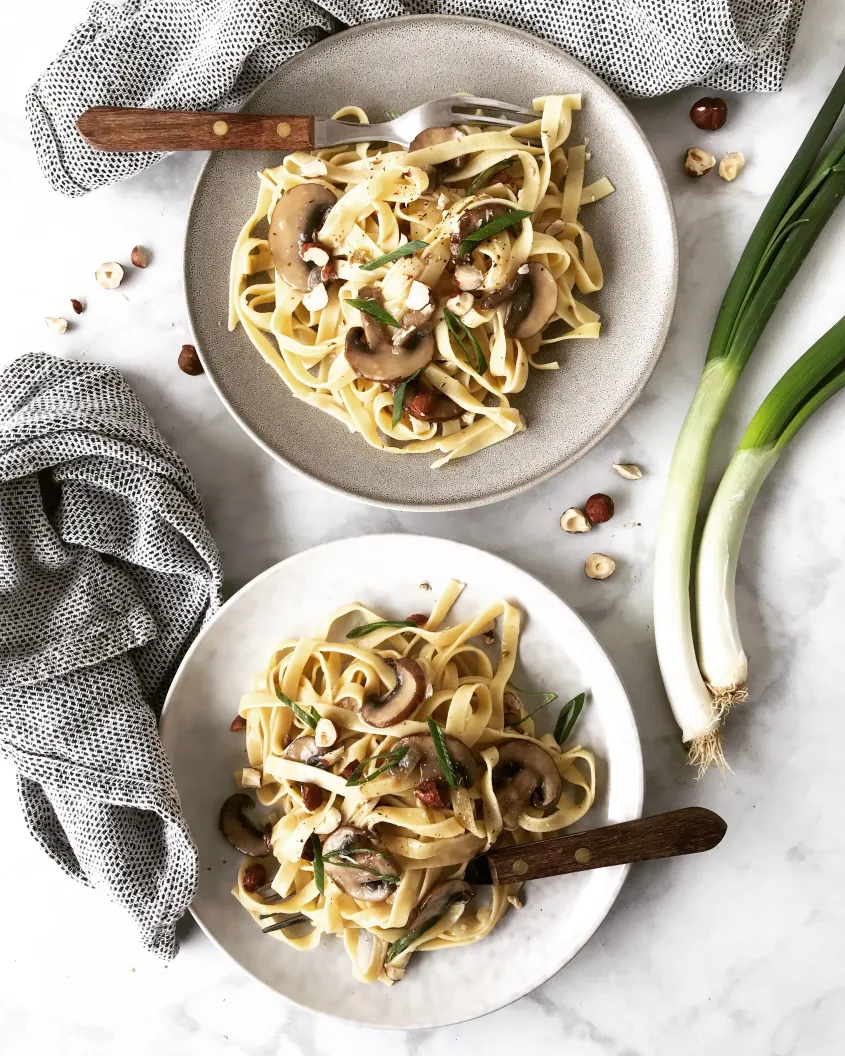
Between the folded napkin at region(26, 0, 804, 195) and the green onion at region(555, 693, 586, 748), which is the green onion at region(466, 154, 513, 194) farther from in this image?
the green onion at region(555, 693, 586, 748)

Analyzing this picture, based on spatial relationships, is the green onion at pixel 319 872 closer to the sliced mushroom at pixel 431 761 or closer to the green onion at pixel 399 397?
the sliced mushroom at pixel 431 761

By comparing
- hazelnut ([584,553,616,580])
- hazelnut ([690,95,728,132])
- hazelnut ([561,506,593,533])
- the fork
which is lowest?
hazelnut ([584,553,616,580])

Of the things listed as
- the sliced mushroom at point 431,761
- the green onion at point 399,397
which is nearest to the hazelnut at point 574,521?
the green onion at point 399,397

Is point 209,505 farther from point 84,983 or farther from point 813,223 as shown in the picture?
point 813,223

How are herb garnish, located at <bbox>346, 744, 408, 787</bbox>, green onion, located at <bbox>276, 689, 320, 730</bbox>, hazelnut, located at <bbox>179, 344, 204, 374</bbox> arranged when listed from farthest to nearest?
1. hazelnut, located at <bbox>179, 344, 204, 374</bbox>
2. green onion, located at <bbox>276, 689, 320, 730</bbox>
3. herb garnish, located at <bbox>346, 744, 408, 787</bbox>

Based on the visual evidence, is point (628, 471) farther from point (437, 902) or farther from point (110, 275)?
point (110, 275)

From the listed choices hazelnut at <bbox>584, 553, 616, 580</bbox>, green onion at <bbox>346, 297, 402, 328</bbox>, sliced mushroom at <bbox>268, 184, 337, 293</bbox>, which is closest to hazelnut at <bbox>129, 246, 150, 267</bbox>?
sliced mushroom at <bbox>268, 184, 337, 293</bbox>
